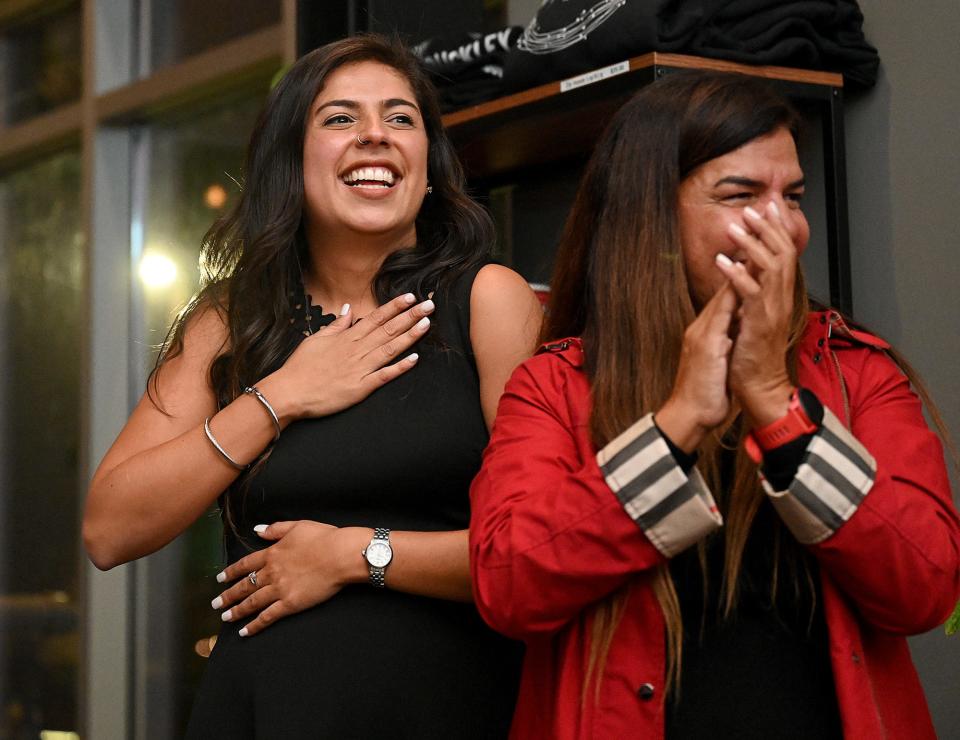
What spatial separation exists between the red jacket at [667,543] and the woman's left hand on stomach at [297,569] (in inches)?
10.3

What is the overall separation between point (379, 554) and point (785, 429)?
0.60m

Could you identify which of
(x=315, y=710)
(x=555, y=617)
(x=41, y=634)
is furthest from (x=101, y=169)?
(x=555, y=617)

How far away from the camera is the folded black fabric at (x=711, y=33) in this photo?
2025 millimetres

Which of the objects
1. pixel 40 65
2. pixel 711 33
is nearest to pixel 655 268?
pixel 711 33

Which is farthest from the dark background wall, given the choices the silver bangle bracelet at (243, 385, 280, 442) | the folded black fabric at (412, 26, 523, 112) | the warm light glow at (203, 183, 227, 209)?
the warm light glow at (203, 183, 227, 209)

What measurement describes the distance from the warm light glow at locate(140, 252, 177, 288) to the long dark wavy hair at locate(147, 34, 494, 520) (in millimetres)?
2215

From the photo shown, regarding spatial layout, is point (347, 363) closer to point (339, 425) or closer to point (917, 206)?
point (339, 425)

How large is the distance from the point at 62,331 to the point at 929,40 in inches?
129

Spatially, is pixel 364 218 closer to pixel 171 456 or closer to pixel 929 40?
pixel 171 456

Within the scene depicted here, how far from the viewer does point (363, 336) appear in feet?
5.77

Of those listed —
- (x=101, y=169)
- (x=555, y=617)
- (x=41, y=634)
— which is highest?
(x=101, y=169)

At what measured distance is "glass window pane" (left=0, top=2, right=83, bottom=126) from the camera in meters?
4.45

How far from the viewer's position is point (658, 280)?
1.43 m

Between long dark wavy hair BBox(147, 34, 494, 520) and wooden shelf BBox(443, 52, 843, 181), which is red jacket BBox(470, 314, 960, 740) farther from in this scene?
wooden shelf BBox(443, 52, 843, 181)
